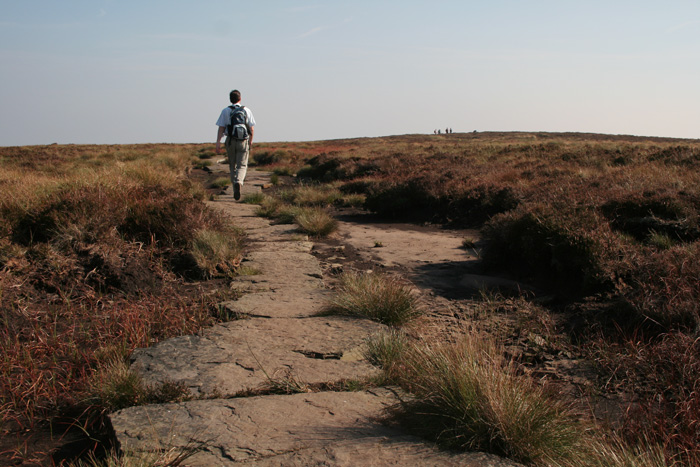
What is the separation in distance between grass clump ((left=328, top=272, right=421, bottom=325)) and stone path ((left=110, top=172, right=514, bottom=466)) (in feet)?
0.45

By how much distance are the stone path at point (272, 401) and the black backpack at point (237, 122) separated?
5544mm

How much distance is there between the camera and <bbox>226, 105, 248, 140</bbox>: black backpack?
30.6 ft

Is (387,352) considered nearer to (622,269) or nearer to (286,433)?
(286,433)

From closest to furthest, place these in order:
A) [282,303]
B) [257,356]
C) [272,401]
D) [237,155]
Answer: [272,401]
[257,356]
[282,303]
[237,155]

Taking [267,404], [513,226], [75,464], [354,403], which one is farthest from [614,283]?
[75,464]

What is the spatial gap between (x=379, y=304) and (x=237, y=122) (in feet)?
20.9

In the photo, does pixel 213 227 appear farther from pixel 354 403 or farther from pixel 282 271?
pixel 354 403

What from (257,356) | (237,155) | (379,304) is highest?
(237,155)

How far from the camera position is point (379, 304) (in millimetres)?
3891

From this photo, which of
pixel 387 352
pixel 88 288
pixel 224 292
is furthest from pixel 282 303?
pixel 88 288

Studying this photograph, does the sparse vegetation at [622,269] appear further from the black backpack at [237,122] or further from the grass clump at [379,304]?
the black backpack at [237,122]

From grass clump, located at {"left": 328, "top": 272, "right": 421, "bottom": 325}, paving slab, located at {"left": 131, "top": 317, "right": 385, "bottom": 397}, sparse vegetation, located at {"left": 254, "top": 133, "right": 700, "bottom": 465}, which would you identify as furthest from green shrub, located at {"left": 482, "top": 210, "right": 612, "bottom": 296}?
paving slab, located at {"left": 131, "top": 317, "right": 385, "bottom": 397}

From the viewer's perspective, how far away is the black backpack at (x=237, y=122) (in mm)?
9312

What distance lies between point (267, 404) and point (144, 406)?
566 millimetres
